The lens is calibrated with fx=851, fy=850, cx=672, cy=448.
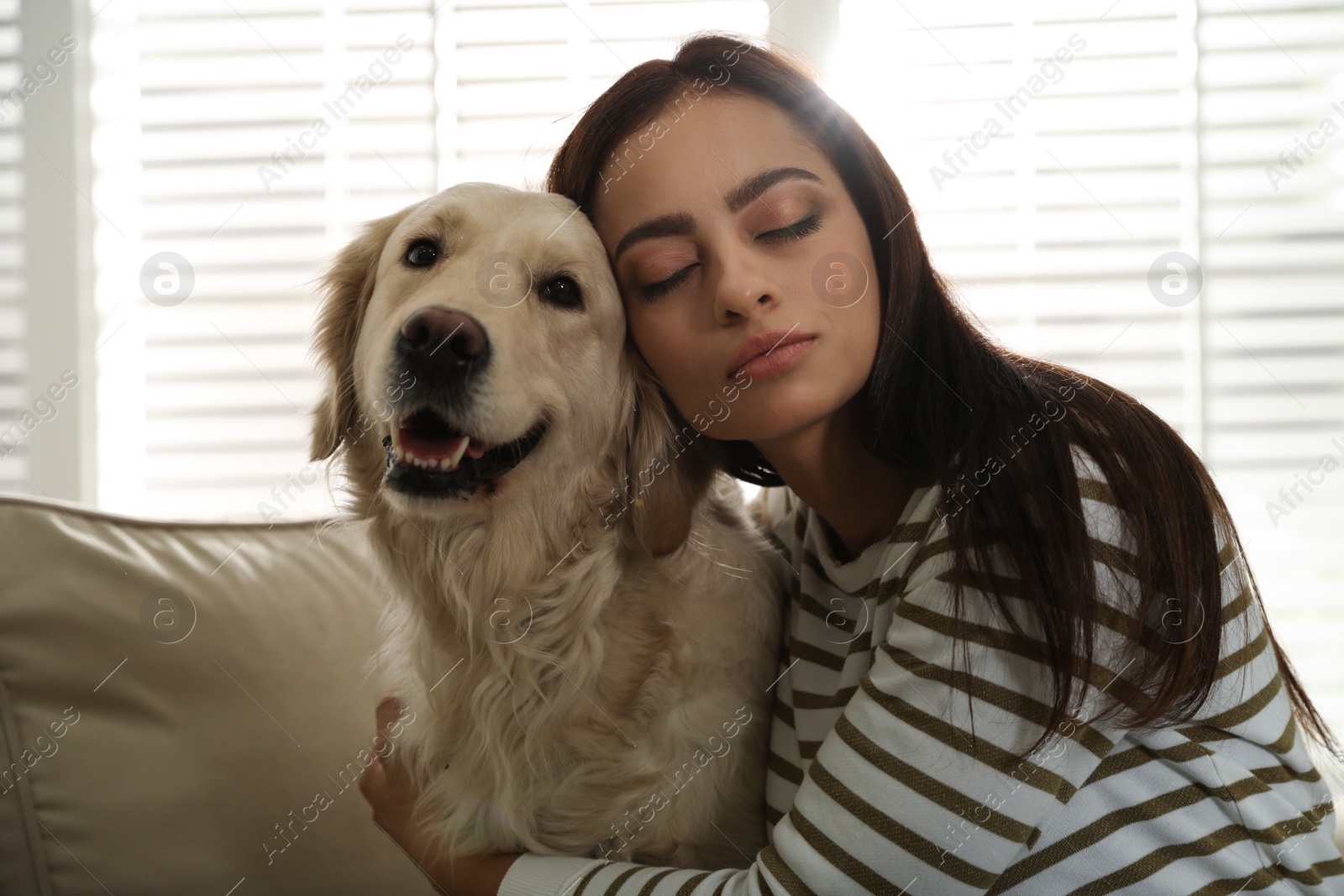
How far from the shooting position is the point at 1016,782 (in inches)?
31.6

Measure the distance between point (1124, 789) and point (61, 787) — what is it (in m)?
1.36

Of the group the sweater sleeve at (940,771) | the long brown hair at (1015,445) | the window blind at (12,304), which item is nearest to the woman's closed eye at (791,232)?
the long brown hair at (1015,445)

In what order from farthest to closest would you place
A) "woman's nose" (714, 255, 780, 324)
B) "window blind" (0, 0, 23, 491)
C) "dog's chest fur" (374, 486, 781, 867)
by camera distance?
1. "window blind" (0, 0, 23, 491)
2. "dog's chest fur" (374, 486, 781, 867)
3. "woman's nose" (714, 255, 780, 324)

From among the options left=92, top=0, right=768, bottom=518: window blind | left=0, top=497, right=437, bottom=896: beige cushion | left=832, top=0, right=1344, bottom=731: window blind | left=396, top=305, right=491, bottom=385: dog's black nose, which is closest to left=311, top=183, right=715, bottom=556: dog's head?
left=396, top=305, right=491, bottom=385: dog's black nose

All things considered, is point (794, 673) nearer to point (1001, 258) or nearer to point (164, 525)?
point (164, 525)

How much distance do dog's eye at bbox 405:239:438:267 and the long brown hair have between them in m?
0.22

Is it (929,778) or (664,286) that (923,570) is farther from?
(664,286)

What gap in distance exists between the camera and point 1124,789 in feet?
2.92

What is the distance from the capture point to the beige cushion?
1.19 metres

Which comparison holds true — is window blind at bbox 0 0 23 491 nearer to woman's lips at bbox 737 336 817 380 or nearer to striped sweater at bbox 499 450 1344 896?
striped sweater at bbox 499 450 1344 896

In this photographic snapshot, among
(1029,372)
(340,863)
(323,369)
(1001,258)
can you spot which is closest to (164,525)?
(323,369)

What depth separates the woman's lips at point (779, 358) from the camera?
3.23 ft

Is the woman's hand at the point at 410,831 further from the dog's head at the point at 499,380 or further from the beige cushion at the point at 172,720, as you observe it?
the dog's head at the point at 499,380

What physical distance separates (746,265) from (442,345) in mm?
370
